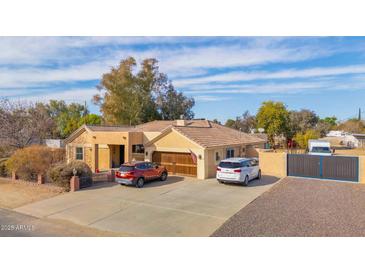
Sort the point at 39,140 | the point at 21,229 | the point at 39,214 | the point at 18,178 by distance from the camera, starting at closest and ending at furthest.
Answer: the point at 21,229
the point at 39,214
the point at 18,178
the point at 39,140

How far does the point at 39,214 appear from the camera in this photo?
1069 cm

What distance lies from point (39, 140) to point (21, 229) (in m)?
19.7

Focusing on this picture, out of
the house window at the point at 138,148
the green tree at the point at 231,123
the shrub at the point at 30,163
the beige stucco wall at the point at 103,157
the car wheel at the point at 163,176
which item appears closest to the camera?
the shrub at the point at 30,163

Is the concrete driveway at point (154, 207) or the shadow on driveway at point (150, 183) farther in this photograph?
the shadow on driveway at point (150, 183)

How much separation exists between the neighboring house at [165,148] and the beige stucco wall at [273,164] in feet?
9.89

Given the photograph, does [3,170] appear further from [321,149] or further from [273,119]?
[273,119]

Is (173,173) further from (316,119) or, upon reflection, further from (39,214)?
(316,119)

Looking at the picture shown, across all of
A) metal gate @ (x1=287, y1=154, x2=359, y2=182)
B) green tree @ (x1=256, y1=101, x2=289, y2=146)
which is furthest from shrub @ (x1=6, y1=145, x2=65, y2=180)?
green tree @ (x1=256, y1=101, x2=289, y2=146)

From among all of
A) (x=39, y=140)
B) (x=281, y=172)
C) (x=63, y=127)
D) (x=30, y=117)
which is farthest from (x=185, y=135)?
(x=63, y=127)

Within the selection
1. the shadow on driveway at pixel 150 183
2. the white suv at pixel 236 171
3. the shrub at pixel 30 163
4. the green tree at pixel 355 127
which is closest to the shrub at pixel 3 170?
the shrub at pixel 30 163

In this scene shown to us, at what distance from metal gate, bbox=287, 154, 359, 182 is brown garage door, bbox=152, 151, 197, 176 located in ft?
23.1

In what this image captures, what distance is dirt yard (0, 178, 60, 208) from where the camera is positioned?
1259 cm

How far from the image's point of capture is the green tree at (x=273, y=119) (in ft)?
128

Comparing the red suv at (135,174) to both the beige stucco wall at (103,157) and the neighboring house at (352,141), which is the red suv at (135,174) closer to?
the beige stucco wall at (103,157)
